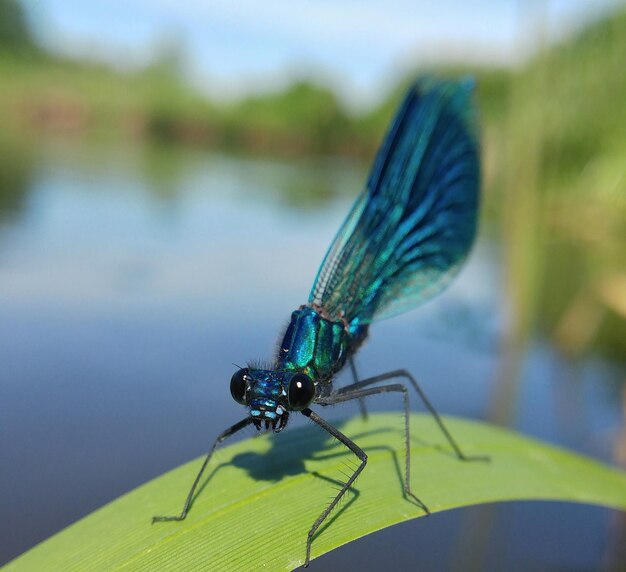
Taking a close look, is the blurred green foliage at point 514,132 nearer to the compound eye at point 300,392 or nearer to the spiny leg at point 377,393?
the spiny leg at point 377,393

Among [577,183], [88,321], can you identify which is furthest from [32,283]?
[577,183]

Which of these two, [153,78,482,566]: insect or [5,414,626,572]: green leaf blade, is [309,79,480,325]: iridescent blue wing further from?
[5,414,626,572]: green leaf blade

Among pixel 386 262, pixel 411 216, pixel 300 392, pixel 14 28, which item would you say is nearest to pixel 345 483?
pixel 300 392

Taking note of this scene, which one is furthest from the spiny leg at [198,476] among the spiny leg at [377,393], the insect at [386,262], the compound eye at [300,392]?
the spiny leg at [377,393]

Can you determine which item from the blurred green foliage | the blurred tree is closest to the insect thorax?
the blurred green foliage

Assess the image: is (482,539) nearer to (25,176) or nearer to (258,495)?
(258,495)

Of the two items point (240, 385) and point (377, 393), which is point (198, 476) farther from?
point (377, 393)
